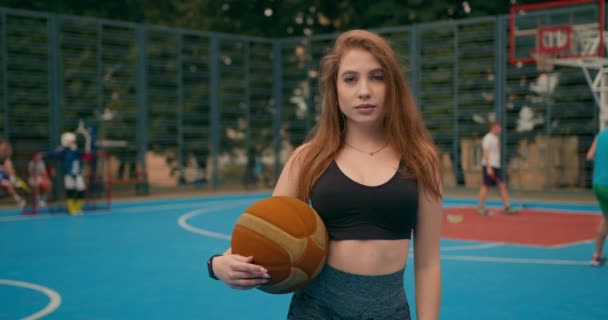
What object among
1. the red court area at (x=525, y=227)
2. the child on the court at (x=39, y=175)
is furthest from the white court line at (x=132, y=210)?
the red court area at (x=525, y=227)

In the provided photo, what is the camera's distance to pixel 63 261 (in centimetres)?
919

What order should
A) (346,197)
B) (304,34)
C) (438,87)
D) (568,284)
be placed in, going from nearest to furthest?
1. (346,197)
2. (568,284)
3. (438,87)
4. (304,34)

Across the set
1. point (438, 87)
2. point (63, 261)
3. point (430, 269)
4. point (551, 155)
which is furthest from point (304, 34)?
point (430, 269)

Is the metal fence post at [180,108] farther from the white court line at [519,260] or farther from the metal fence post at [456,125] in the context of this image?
the white court line at [519,260]

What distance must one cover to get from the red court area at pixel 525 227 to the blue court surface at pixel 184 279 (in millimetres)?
481

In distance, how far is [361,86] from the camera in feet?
8.21

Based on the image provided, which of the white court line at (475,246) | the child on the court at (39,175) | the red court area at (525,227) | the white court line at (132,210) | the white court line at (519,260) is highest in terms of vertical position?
the child on the court at (39,175)

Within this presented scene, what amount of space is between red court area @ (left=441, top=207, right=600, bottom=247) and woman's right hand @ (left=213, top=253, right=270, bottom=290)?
9008 millimetres

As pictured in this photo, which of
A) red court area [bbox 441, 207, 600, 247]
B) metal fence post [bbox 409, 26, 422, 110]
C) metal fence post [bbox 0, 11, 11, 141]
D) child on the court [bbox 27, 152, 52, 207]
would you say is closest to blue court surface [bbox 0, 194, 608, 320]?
red court area [bbox 441, 207, 600, 247]

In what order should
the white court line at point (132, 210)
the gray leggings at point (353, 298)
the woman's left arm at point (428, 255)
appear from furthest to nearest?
the white court line at point (132, 210) < the woman's left arm at point (428, 255) < the gray leggings at point (353, 298)

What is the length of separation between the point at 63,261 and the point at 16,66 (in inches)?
472

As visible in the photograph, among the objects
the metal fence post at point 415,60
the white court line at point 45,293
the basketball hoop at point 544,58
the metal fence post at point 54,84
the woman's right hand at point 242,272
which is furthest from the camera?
the metal fence post at point 415,60

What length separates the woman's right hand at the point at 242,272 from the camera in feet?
7.70

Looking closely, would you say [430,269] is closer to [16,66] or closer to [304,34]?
[16,66]
